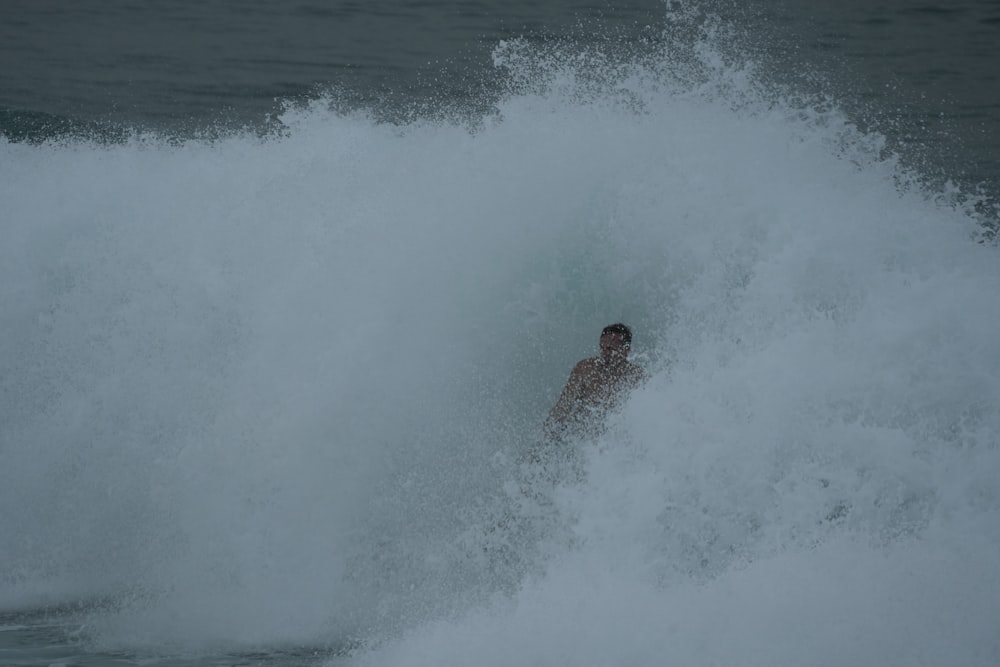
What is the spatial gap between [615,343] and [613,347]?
0.12ft

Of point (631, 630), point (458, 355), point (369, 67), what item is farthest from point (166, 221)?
point (369, 67)

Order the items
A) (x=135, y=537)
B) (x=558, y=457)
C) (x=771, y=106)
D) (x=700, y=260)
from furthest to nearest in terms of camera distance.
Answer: (x=771, y=106), (x=700, y=260), (x=135, y=537), (x=558, y=457)

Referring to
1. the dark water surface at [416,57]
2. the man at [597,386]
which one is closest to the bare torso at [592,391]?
the man at [597,386]

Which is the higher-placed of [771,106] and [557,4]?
[557,4]

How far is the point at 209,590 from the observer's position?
23.3 feet

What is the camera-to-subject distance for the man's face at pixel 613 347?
719 cm

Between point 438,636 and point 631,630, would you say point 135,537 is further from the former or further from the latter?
point 631,630

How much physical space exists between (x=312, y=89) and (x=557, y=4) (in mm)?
4084

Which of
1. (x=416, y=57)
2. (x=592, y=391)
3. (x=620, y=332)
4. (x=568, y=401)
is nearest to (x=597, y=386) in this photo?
(x=592, y=391)

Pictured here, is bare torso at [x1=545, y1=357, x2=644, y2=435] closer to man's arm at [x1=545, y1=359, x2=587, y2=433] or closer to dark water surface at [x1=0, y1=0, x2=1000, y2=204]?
man's arm at [x1=545, y1=359, x2=587, y2=433]

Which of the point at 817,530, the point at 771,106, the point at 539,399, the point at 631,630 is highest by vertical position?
the point at 771,106

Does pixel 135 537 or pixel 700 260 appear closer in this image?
pixel 135 537

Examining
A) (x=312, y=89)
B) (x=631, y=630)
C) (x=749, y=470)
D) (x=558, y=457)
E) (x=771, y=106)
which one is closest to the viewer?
(x=631, y=630)

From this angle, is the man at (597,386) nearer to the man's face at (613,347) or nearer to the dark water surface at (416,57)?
the man's face at (613,347)
